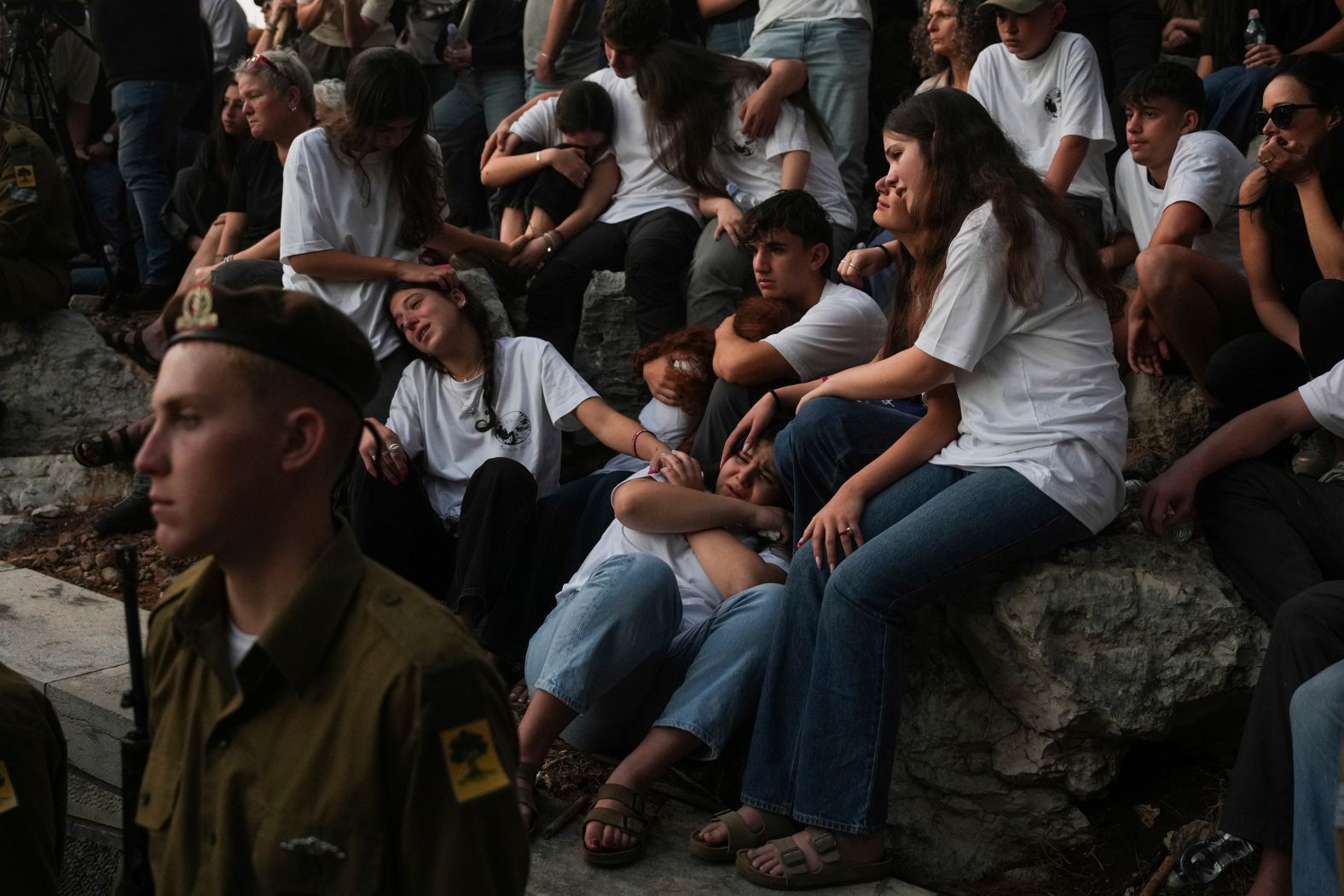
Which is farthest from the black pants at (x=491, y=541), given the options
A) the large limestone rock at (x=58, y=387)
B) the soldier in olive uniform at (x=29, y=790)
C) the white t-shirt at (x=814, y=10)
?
the large limestone rock at (x=58, y=387)

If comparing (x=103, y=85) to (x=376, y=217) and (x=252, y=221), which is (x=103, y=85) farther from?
(x=376, y=217)

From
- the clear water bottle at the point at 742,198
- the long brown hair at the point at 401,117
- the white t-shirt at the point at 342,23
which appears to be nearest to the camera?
the long brown hair at the point at 401,117

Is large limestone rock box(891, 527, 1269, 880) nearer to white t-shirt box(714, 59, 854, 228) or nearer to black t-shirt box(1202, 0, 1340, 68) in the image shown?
white t-shirt box(714, 59, 854, 228)

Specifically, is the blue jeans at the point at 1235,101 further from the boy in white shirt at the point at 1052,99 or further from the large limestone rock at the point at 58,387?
the large limestone rock at the point at 58,387

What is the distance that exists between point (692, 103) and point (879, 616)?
9.76 feet

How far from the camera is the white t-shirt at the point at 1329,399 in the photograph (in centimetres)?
329

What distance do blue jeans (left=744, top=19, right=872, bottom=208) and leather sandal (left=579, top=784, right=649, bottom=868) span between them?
10.5 feet

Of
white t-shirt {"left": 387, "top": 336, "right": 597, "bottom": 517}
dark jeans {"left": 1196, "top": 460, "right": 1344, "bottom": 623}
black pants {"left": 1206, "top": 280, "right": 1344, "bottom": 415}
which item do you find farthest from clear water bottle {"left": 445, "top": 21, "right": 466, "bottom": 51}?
dark jeans {"left": 1196, "top": 460, "right": 1344, "bottom": 623}

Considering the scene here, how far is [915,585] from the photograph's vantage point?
3.07 metres

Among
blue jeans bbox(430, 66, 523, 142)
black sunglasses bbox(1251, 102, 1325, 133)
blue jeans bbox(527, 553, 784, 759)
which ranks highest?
black sunglasses bbox(1251, 102, 1325, 133)

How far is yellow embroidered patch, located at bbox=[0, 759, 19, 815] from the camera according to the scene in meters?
2.05

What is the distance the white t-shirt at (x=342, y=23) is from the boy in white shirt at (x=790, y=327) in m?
3.30

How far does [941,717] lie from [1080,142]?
2.51 meters

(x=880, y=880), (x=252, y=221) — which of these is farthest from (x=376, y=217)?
(x=880, y=880)
